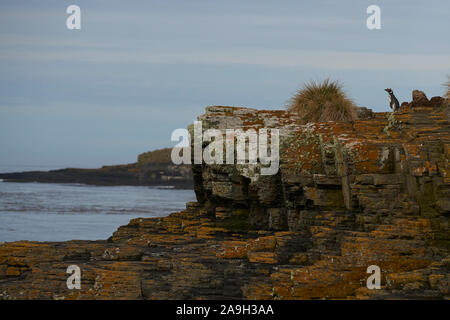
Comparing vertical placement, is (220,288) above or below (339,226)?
below

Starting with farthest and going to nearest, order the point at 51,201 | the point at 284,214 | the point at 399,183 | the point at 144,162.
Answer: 1. the point at 144,162
2. the point at 51,201
3. the point at 284,214
4. the point at 399,183

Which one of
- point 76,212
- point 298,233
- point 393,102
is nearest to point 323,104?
point 393,102

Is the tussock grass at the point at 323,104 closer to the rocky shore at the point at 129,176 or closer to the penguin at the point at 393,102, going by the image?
the penguin at the point at 393,102

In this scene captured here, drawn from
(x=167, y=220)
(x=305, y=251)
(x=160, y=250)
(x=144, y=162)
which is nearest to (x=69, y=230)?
(x=167, y=220)

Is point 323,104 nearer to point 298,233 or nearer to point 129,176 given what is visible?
point 298,233

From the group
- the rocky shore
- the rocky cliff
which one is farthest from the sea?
the rocky cliff

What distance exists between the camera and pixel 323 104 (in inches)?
936

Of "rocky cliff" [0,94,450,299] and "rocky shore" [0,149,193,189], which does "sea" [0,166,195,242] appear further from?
"rocky cliff" [0,94,450,299]

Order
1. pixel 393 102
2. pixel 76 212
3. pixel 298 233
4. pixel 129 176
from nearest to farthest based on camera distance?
pixel 298 233 < pixel 393 102 < pixel 76 212 < pixel 129 176

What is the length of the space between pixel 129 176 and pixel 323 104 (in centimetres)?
9597

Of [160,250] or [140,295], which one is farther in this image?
[160,250]

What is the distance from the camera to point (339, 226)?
59.7 ft

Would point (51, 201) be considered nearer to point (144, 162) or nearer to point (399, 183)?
point (144, 162)

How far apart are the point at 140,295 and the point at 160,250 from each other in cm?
308
